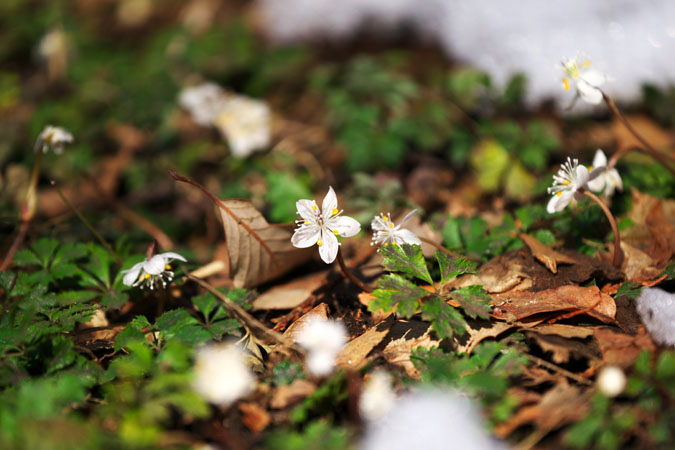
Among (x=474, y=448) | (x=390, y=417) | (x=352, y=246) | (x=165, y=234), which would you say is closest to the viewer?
(x=474, y=448)

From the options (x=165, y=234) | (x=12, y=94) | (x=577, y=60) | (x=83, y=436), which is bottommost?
(x=165, y=234)

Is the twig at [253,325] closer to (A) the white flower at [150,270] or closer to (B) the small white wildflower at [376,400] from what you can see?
(A) the white flower at [150,270]

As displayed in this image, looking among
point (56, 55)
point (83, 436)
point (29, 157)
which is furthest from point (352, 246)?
point (56, 55)

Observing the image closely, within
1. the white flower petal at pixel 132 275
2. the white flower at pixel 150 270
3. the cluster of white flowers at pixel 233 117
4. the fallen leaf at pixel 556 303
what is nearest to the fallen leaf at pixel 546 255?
the fallen leaf at pixel 556 303

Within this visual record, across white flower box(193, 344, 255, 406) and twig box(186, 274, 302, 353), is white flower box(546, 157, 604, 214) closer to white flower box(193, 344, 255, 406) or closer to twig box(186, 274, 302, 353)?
twig box(186, 274, 302, 353)

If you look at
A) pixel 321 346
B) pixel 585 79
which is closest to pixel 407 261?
pixel 321 346

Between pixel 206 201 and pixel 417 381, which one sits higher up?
pixel 417 381

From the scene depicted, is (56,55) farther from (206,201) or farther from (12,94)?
(206,201)

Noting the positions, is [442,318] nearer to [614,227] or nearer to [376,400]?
[376,400]
